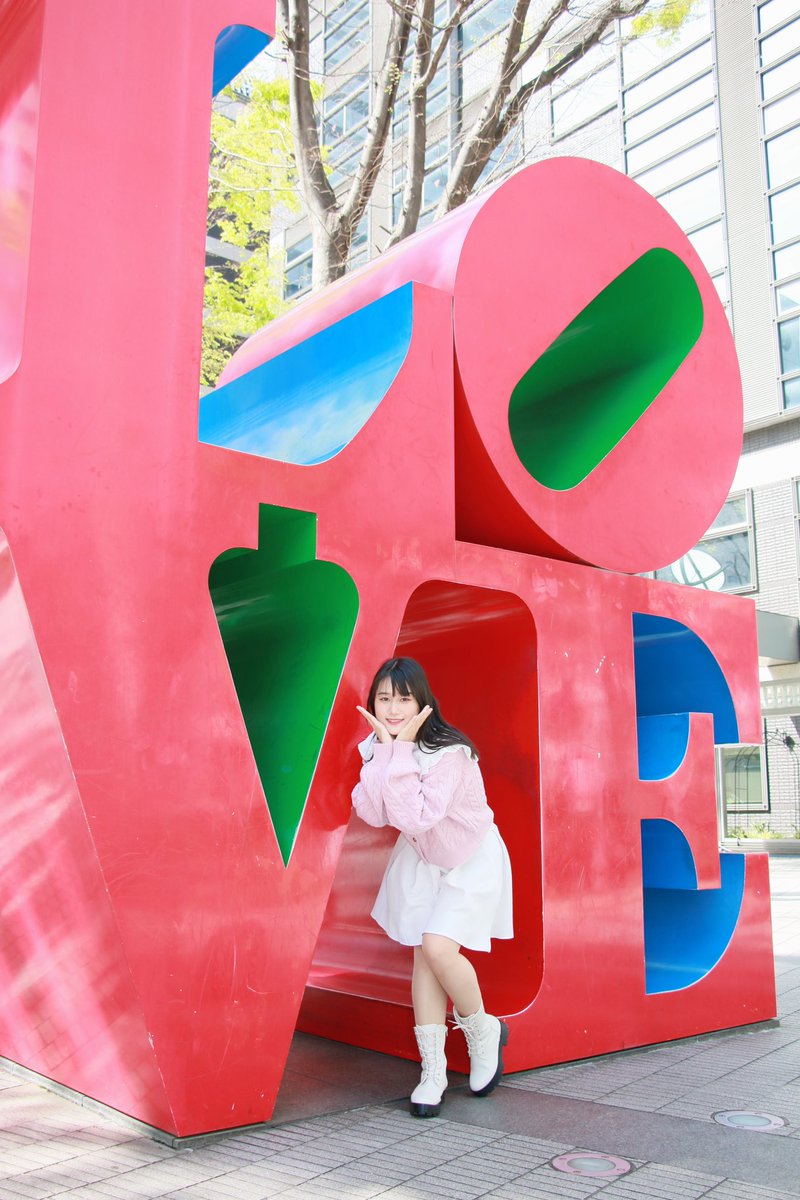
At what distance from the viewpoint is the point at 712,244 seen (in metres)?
22.7

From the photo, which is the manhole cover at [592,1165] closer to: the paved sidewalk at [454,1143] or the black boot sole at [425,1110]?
the paved sidewalk at [454,1143]

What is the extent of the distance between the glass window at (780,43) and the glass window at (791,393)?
6.53 meters

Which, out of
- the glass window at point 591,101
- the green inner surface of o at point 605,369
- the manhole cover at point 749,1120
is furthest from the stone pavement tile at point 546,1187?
the glass window at point 591,101

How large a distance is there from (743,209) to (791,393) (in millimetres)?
4043

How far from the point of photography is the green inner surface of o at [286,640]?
14.0 feet

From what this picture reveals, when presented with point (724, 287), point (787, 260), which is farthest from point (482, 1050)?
point (724, 287)

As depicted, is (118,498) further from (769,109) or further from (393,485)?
(769,109)

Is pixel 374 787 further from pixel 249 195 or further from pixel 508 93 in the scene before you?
pixel 249 195

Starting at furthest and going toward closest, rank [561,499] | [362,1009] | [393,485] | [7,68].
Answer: [561,499], [362,1009], [393,485], [7,68]

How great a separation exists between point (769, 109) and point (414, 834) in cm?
2193

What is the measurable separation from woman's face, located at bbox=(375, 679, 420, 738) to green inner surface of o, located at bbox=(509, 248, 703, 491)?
2359 millimetres

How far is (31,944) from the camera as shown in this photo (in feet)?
13.7

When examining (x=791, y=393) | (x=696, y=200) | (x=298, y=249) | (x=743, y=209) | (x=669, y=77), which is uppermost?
(x=669, y=77)

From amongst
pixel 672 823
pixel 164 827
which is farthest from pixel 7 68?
pixel 672 823
